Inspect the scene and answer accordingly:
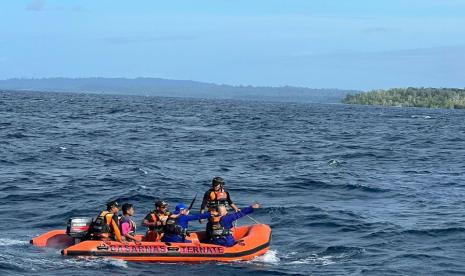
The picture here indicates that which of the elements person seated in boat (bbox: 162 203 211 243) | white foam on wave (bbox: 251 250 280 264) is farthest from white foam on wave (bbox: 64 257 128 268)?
white foam on wave (bbox: 251 250 280 264)

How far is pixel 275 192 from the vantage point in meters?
29.6

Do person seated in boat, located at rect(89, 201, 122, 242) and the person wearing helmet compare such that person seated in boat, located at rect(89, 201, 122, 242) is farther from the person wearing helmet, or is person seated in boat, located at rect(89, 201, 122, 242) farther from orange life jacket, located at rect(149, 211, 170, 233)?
the person wearing helmet

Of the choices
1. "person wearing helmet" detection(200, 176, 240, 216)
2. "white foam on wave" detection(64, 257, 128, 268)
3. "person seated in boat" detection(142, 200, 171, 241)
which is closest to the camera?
"white foam on wave" detection(64, 257, 128, 268)

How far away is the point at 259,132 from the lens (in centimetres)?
6750

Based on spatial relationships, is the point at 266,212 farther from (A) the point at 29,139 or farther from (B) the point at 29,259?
(A) the point at 29,139

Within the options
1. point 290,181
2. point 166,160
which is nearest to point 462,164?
point 290,181

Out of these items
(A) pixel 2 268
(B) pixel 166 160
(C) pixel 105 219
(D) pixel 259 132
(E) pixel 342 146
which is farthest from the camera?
(D) pixel 259 132

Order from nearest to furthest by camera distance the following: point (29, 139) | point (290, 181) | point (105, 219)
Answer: point (105, 219) → point (290, 181) → point (29, 139)

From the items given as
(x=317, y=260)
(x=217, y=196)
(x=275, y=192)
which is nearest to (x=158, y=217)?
(x=217, y=196)

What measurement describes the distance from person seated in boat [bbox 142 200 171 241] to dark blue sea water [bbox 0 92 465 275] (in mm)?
1058

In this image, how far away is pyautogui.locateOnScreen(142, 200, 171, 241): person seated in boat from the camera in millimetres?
19016

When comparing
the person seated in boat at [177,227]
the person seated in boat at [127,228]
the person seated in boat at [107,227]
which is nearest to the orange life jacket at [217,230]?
the person seated in boat at [177,227]

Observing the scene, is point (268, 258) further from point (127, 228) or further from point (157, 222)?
point (127, 228)

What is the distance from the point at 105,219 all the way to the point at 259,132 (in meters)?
49.2
